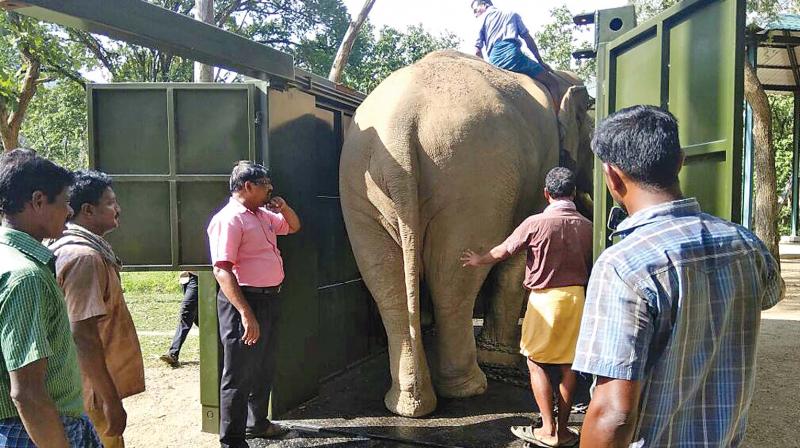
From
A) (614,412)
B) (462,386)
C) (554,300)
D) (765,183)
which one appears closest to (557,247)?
(554,300)

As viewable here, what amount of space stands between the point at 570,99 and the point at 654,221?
388 centimetres

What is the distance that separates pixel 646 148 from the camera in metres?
1.58

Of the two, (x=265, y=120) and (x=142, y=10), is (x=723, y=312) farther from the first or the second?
(x=265, y=120)

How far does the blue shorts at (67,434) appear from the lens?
72.5 inches

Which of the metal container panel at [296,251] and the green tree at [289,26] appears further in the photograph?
the green tree at [289,26]

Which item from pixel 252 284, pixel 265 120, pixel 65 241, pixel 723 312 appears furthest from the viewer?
pixel 265 120

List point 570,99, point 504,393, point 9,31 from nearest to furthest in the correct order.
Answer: point 504,393
point 570,99
point 9,31

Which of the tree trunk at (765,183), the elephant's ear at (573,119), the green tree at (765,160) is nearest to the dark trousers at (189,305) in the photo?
the elephant's ear at (573,119)

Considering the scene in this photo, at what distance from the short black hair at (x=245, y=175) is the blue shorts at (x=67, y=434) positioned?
A: 1733 mm

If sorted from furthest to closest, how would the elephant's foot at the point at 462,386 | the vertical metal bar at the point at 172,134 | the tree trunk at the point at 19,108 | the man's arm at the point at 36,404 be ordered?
the tree trunk at the point at 19,108 → the elephant's foot at the point at 462,386 → the vertical metal bar at the point at 172,134 → the man's arm at the point at 36,404

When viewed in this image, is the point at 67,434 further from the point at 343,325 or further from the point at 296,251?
the point at 343,325

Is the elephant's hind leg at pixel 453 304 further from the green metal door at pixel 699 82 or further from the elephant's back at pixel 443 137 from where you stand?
the green metal door at pixel 699 82

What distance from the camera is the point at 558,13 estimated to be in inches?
1096

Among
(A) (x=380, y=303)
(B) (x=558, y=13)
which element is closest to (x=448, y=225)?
(A) (x=380, y=303)
